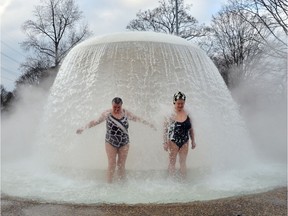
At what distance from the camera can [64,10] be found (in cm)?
2603

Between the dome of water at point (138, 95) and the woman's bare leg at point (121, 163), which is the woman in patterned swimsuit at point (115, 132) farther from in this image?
the dome of water at point (138, 95)

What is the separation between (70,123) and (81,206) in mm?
2771

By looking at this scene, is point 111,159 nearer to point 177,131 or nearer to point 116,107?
point 116,107

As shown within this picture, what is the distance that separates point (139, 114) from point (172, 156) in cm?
106

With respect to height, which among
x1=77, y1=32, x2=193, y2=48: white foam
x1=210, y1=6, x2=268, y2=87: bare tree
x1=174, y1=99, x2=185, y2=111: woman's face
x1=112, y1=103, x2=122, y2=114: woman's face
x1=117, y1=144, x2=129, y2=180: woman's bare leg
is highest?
x1=210, y1=6, x2=268, y2=87: bare tree

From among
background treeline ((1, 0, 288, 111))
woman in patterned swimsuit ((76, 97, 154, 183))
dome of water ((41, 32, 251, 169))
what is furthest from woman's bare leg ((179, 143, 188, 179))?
background treeline ((1, 0, 288, 111))

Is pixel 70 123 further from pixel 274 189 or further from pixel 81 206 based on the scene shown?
pixel 274 189

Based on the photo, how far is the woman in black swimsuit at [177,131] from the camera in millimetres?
5309

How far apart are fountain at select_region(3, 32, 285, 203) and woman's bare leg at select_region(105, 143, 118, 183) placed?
178 mm

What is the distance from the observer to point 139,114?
6.18 metres

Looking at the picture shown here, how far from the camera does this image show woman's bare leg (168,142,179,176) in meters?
5.41

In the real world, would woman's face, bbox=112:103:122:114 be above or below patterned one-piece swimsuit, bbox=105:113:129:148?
above

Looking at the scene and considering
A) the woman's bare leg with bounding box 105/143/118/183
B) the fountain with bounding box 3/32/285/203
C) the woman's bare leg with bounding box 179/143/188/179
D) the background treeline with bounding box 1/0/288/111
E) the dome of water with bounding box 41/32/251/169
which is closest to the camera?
the woman's bare leg with bounding box 105/143/118/183

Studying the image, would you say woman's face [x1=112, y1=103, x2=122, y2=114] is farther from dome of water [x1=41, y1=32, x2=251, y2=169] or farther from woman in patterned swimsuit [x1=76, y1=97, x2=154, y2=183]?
dome of water [x1=41, y1=32, x2=251, y2=169]
